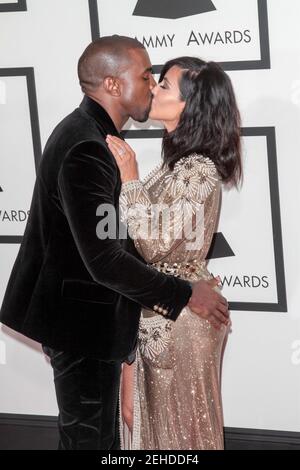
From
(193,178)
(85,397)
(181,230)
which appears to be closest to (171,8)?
(193,178)

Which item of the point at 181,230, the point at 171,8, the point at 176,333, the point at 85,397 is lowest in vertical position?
the point at 85,397

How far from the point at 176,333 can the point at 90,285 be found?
11.9 inches

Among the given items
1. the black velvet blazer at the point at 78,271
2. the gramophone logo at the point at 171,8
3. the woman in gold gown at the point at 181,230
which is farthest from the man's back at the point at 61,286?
the gramophone logo at the point at 171,8

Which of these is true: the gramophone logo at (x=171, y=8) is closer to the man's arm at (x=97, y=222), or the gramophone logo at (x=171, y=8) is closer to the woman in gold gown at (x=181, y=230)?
the woman in gold gown at (x=181, y=230)

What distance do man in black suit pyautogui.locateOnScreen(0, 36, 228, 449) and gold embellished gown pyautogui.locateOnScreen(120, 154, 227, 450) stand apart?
0.26 ft

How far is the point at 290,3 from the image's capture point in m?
2.68

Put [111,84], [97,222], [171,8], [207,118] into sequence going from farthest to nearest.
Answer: [171,8] < [207,118] < [111,84] < [97,222]

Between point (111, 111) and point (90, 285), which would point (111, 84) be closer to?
point (111, 111)

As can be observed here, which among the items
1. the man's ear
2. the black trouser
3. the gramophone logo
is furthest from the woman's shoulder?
the gramophone logo

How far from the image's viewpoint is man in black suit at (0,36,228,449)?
2.06 metres

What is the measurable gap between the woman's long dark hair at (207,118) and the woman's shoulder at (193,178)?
3 centimetres

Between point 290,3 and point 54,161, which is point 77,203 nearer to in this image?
point 54,161

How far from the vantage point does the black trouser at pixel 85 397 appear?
2137mm

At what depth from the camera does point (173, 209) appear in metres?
2.19
